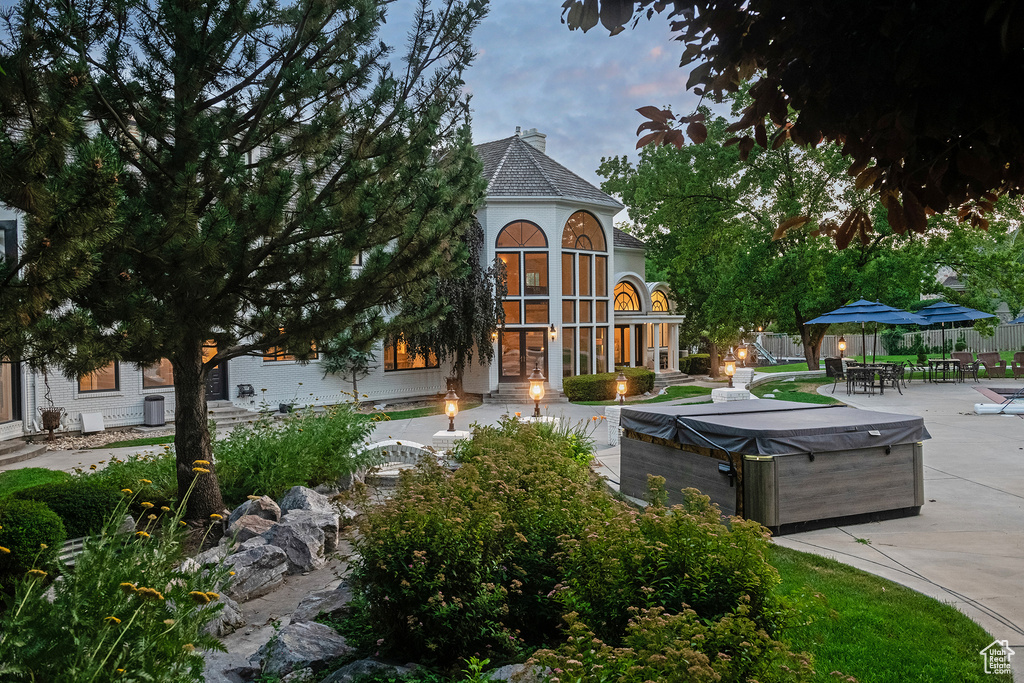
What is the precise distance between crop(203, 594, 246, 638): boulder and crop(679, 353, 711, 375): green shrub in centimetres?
2669

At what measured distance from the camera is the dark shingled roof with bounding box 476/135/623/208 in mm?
22094

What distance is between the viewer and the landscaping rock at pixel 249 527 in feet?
20.8

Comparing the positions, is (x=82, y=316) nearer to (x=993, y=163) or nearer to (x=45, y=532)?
(x=45, y=532)

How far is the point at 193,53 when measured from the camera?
5910 mm

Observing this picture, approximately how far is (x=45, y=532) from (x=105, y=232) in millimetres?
2908

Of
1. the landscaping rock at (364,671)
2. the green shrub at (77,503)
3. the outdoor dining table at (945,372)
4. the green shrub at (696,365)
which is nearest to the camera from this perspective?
the landscaping rock at (364,671)

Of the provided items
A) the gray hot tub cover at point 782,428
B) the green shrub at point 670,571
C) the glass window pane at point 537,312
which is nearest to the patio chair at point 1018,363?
the glass window pane at point 537,312

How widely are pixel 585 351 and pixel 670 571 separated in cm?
1992

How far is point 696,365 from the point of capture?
29.9 m

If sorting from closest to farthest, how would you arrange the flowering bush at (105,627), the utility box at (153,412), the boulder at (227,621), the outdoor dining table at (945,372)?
the flowering bush at (105,627) < the boulder at (227,621) < the utility box at (153,412) < the outdoor dining table at (945,372)

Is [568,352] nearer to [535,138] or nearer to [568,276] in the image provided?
[568,276]

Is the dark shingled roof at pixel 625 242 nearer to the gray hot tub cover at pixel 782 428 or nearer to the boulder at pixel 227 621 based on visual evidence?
the gray hot tub cover at pixel 782 428

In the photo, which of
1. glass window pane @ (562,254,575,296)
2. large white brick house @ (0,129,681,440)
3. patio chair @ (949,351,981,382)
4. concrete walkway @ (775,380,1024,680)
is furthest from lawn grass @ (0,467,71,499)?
patio chair @ (949,351,981,382)

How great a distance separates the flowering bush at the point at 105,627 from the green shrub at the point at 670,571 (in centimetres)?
166
